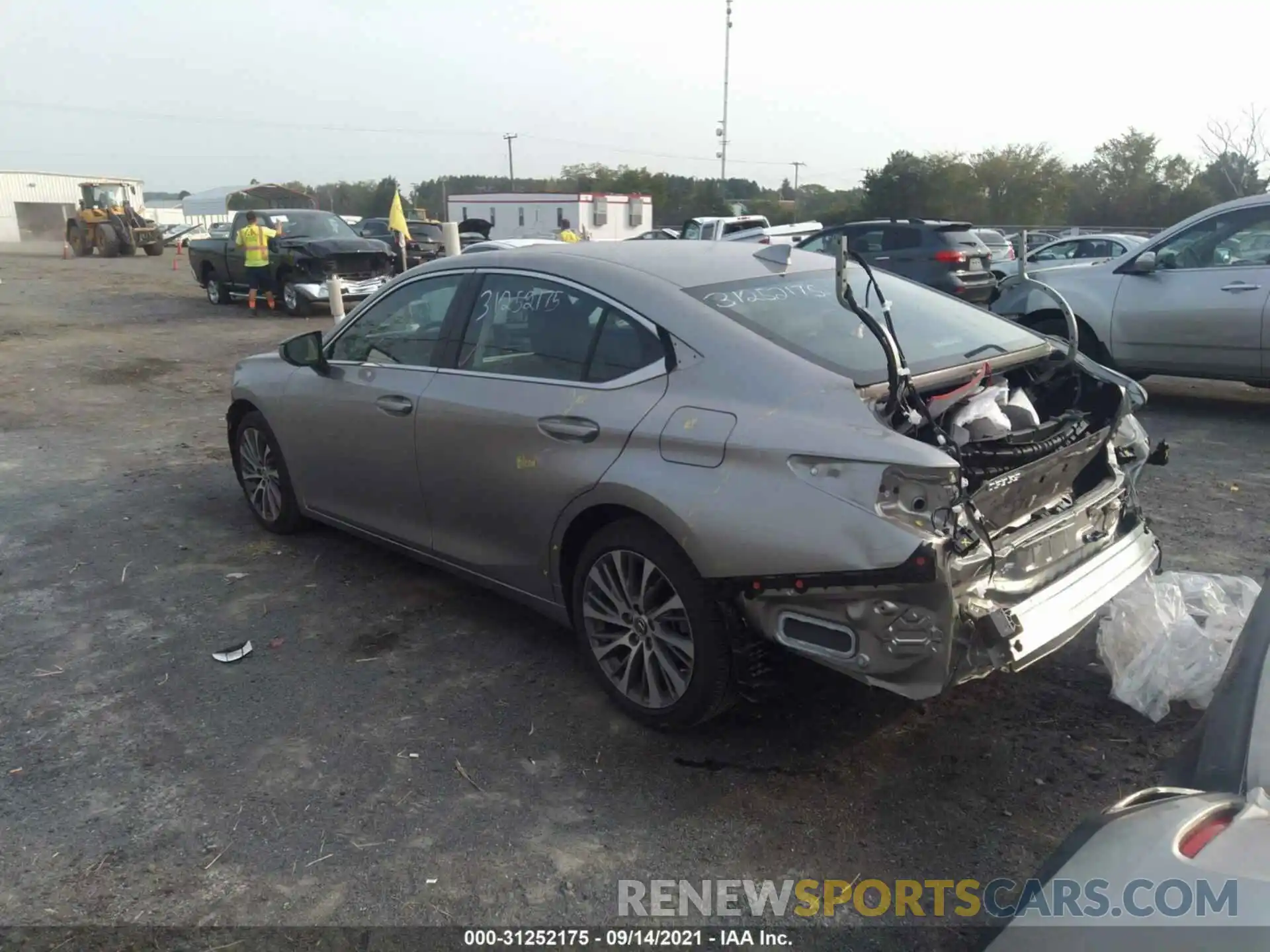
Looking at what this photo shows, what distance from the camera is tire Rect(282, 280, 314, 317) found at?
16812mm

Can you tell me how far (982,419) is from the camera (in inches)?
133

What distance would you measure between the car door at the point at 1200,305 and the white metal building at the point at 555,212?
26.7 meters

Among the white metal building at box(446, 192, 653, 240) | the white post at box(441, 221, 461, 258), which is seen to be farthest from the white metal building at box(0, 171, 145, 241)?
the white post at box(441, 221, 461, 258)

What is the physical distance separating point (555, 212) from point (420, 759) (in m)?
34.1

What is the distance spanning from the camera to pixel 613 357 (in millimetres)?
3645

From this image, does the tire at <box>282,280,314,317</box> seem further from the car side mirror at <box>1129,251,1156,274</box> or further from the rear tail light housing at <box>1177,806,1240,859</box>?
the rear tail light housing at <box>1177,806,1240,859</box>

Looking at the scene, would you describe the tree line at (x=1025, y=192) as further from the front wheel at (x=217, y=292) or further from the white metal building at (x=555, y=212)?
the front wheel at (x=217, y=292)

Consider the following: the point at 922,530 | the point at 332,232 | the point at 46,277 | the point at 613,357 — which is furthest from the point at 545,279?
the point at 46,277

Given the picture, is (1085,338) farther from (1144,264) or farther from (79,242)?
(79,242)

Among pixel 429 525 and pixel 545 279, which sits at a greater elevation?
pixel 545 279

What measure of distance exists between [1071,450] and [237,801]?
9.90 feet

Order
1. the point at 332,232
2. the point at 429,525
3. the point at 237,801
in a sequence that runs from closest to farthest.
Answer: the point at 237,801, the point at 429,525, the point at 332,232

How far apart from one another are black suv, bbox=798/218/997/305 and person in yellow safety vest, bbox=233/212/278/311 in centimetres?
901

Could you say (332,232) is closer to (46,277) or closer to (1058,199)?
(46,277)
